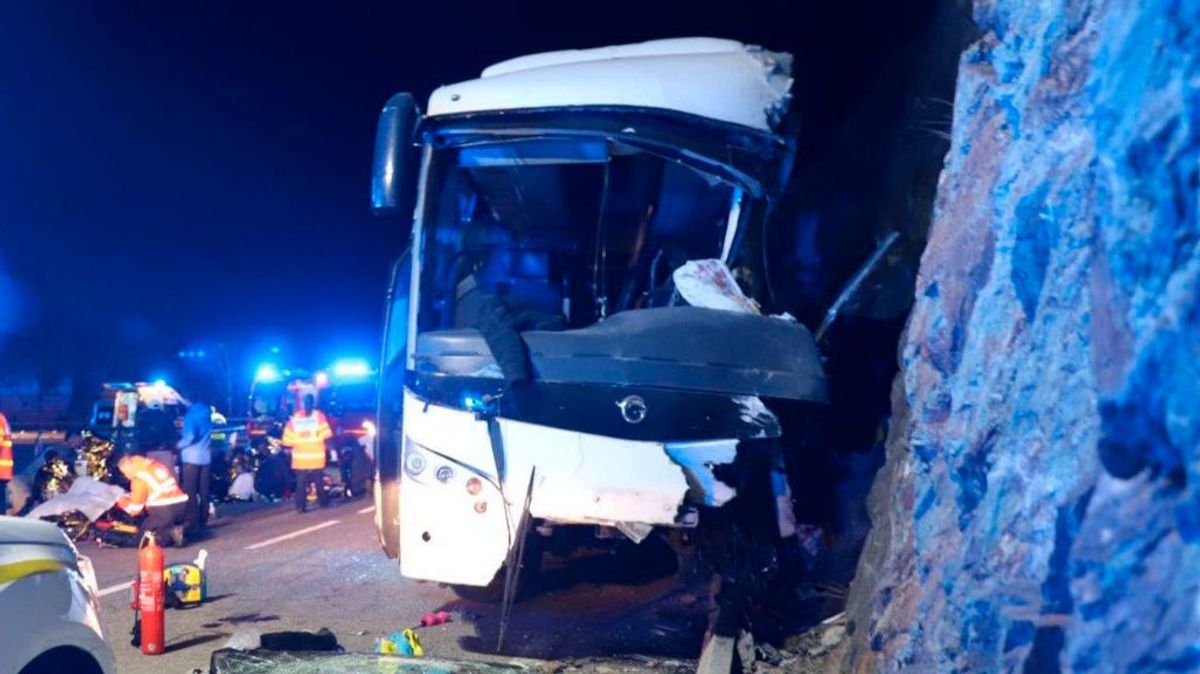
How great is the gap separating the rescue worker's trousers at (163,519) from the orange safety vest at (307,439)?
3061mm

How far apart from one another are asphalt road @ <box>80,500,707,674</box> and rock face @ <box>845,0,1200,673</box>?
10.1ft

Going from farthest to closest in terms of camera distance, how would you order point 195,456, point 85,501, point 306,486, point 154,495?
point 306,486 → point 195,456 → point 85,501 → point 154,495

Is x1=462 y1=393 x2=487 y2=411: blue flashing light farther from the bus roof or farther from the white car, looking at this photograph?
the white car

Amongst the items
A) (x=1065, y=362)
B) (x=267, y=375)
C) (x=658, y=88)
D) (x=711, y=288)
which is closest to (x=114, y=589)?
(x=711, y=288)

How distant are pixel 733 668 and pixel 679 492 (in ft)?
3.52

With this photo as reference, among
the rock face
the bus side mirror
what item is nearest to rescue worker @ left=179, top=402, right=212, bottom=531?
the bus side mirror

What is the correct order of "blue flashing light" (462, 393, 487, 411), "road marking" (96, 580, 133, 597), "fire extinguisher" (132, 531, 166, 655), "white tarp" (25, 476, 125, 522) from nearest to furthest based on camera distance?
"blue flashing light" (462, 393, 487, 411)
"fire extinguisher" (132, 531, 166, 655)
"road marking" (96, 580, 133, 597)
"white tarp" (25, 476, 125, 522)

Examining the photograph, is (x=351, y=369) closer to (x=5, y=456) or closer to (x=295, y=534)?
(x=295, y=534)

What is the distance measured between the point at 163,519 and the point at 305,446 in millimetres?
3515

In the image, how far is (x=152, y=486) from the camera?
927 cm

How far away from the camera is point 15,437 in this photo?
1695cm

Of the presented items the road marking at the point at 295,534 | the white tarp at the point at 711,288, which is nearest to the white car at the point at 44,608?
the white tarp at the point at 711,288

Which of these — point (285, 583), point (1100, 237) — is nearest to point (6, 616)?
point (1100, 237)

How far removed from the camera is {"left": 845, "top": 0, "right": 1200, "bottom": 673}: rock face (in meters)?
1.77
